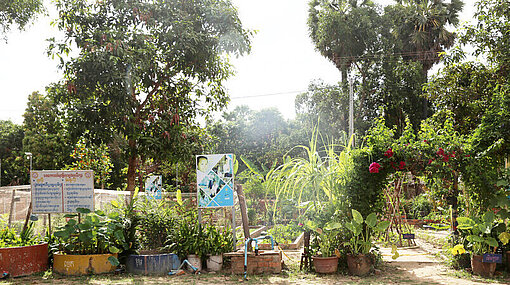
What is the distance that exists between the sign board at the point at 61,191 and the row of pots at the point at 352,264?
14.6 ft

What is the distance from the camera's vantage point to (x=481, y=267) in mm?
7570

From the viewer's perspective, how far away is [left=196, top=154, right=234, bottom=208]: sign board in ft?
28.0

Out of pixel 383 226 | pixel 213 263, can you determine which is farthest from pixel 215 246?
pixel 383 226

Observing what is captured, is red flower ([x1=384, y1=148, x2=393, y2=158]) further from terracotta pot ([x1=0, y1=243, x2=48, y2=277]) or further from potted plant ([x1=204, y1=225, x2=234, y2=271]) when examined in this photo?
terracotta pot ([x1=0, y1=243, x2=48, y2=277])

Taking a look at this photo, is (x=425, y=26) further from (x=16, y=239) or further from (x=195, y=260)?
(x=16, y=239)

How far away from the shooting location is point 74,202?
8.71m

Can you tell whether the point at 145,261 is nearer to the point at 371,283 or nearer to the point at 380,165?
the point at 371,283

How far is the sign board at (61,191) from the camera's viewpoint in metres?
8.69

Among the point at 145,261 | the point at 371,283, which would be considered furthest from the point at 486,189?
the point at 145,261

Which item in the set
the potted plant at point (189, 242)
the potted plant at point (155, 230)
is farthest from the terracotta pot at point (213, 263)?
the potted plant at point (155, 230)

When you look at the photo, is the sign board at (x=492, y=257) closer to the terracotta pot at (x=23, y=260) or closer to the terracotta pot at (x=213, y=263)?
the terracotta pot at (x=213, y=263)

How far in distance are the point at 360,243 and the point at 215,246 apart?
2.60 meters

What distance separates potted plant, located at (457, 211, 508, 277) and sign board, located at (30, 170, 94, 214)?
22.6ft

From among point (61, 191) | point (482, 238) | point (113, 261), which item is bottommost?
point (113, 261)
